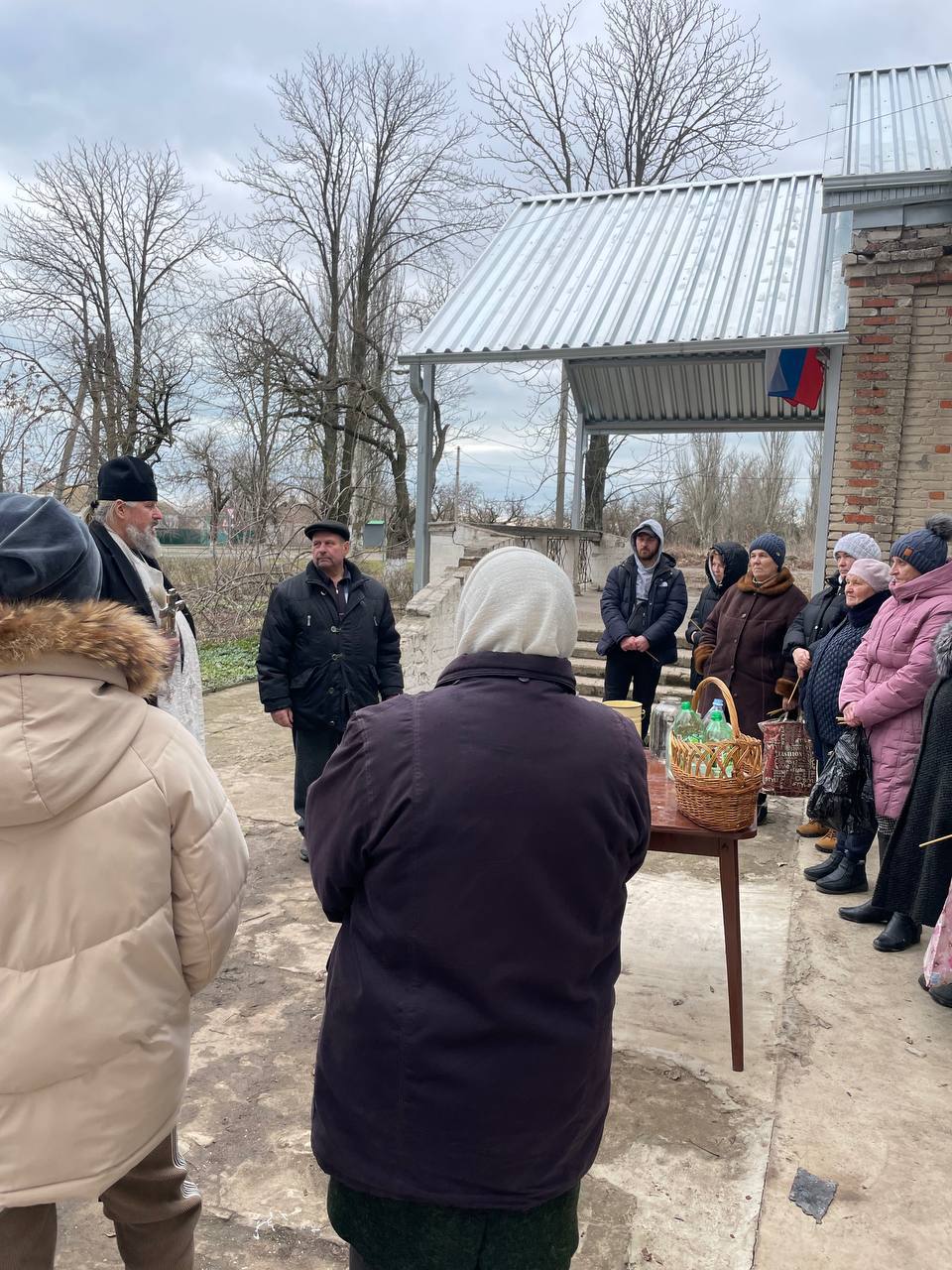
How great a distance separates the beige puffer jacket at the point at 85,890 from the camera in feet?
5.06

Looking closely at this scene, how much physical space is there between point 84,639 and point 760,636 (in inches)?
184

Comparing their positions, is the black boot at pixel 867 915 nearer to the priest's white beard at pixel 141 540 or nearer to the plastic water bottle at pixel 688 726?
the plastic water bottle at pixel 688 726

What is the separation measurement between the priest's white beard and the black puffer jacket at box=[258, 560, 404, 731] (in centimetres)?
113

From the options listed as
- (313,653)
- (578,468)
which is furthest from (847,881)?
(578,468)

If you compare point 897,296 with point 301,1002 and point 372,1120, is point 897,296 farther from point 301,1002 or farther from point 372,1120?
point 372,1120

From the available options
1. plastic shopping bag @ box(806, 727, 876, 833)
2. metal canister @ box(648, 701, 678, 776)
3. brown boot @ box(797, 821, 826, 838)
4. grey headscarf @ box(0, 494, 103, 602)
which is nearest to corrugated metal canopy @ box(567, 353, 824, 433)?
brown boot @ box(797, 821, 826, 838)

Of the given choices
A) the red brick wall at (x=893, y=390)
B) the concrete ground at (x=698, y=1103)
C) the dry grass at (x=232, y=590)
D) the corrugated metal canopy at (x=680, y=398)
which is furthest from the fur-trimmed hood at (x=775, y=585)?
the dry grass at (x=232, y=590)

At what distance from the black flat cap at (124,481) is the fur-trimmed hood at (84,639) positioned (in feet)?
6.80

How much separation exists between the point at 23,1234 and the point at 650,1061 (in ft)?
7.14

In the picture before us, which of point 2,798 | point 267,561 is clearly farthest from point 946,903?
point 267,561

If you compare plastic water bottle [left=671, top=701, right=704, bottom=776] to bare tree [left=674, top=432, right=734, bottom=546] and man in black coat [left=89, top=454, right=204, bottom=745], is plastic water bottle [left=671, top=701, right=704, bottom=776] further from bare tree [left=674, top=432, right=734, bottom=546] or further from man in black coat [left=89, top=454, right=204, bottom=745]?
bare tree [left=674, top=432, right=734, bottom=546]

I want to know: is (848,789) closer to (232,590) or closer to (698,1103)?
(698,1103)

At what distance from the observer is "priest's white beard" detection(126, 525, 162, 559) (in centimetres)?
372

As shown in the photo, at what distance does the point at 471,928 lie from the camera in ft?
4.87
